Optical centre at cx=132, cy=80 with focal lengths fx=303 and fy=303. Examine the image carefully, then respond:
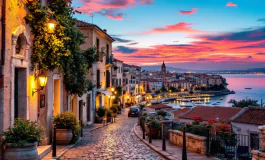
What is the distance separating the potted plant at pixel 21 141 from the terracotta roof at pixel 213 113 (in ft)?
105

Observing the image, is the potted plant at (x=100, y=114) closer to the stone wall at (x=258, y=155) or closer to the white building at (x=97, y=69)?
the white building at (x=97, y=69)

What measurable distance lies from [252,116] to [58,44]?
26553 mm

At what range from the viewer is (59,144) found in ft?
42.4

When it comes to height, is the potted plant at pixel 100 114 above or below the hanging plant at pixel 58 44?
below

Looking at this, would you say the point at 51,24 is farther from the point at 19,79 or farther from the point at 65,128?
the point at 65,128

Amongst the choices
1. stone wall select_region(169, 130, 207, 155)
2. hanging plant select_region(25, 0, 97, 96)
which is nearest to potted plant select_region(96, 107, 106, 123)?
hanging plant select_region(25, 0, 97, 96)

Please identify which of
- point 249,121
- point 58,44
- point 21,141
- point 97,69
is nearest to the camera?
point 21,141

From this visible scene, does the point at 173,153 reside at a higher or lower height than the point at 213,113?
higher

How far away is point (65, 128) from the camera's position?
13.1m

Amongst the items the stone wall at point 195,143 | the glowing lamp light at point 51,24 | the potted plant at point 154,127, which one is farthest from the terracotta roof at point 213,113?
the glowing lamp light at point 51,24

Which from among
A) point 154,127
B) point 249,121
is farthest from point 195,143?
point 249,121

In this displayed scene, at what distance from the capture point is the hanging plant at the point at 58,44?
1111cm

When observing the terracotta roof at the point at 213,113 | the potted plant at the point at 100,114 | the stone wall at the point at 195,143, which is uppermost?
the stone wall at the point at 195,143

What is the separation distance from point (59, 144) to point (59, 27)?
4.98 metres
